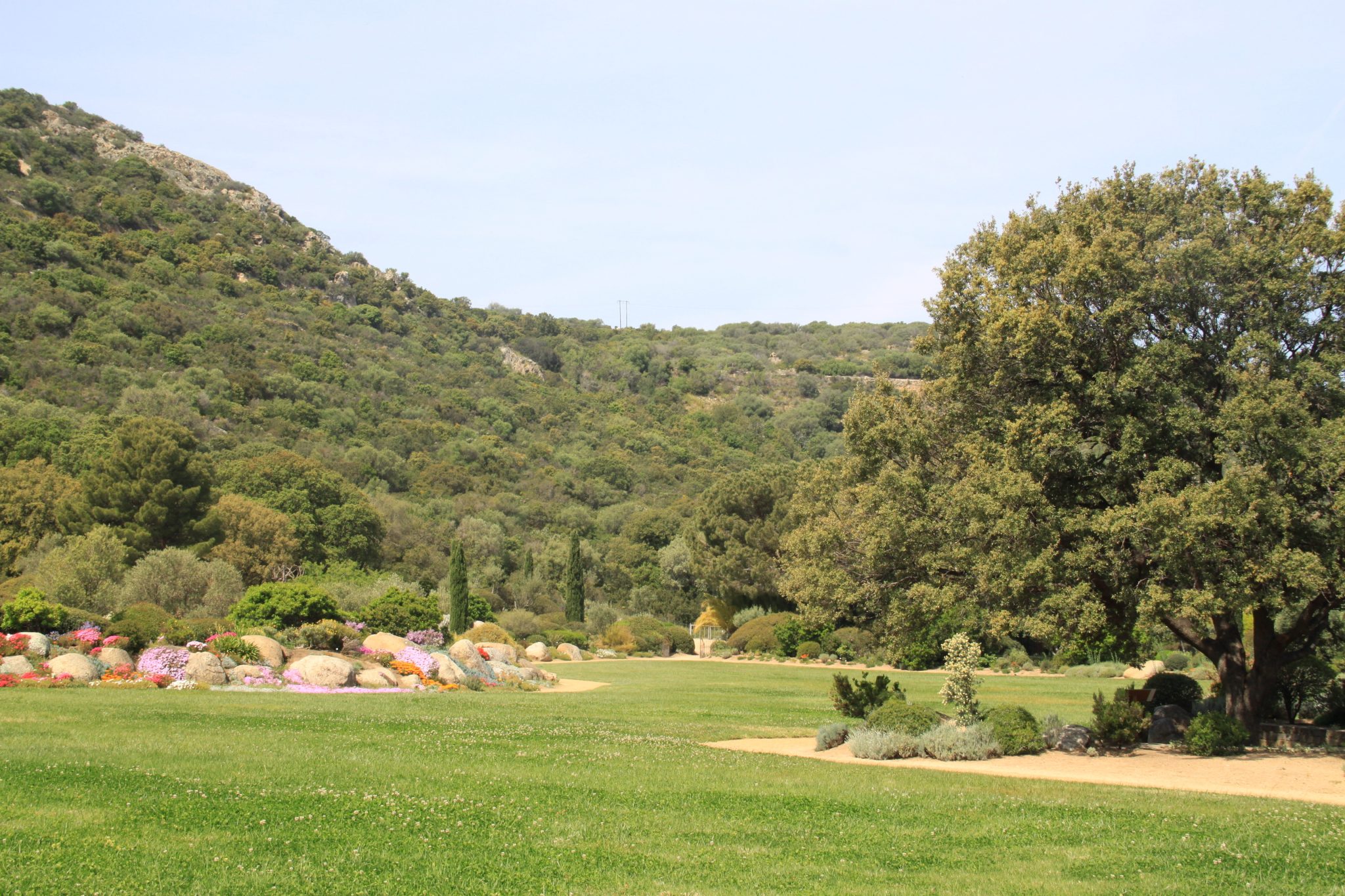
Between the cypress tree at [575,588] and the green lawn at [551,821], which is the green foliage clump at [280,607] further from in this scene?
the cypress tree at [575,588]

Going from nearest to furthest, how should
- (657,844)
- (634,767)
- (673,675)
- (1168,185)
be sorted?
(657,844)
(634,767)
(1168,185)
(673,675)

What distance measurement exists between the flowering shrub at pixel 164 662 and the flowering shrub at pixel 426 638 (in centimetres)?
1137

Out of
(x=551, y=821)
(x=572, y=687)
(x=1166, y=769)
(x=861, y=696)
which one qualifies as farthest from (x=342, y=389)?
(x=551, y=821)

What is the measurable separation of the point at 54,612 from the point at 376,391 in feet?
247

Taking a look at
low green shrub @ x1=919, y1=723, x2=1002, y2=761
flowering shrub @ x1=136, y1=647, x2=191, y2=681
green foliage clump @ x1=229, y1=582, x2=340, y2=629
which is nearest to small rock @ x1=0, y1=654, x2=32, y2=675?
flowering shrub @ x1=136, y1=647, x2=191, y2=681

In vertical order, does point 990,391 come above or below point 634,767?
above

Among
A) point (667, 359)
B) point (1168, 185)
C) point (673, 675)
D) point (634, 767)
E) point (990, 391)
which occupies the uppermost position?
point (667, 359)

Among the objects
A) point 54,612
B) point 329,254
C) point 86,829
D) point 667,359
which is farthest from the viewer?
point 667,359

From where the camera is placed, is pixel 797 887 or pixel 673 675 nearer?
pixel 797 887

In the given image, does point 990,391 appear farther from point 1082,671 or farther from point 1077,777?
point 1082,671

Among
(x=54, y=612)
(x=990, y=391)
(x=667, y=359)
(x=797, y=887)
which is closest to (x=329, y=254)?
(x=667, y=359)

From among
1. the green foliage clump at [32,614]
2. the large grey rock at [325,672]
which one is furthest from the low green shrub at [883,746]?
the green foliage clump at [32,614]

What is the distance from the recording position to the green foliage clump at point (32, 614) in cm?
2472

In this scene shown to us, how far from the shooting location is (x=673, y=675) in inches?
1465
